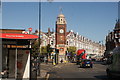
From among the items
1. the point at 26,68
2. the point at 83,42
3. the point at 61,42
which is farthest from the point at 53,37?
the point at 26,68

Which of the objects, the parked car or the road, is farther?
the parked car

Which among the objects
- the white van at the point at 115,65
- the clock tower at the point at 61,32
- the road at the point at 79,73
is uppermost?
the clock tower at the point at 61,32

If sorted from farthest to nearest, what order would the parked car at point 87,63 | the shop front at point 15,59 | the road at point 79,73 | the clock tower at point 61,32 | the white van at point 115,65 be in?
the clock tower at point 61,32 → the parked car at point 87,63 → the road at point 79,73 → the white van at point 115,65 → the shop front at point 15,59

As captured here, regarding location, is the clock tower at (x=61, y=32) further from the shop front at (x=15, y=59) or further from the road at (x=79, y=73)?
the shop front at (x=15, y=59)

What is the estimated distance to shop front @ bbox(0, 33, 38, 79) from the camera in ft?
56.1

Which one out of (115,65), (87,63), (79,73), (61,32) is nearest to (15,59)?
(115,65)

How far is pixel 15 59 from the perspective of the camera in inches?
691

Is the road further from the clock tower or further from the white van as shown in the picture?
the clock tower

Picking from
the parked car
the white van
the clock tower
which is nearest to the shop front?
the white van

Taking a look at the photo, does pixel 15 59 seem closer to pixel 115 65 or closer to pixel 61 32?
pixel 115 65

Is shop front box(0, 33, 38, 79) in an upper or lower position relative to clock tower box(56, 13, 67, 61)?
lower

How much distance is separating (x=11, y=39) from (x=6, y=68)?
233 centimetres

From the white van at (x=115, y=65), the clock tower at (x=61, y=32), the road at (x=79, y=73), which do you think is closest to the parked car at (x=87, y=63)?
the road at (x=79, y=73)

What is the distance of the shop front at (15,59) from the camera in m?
17.1
